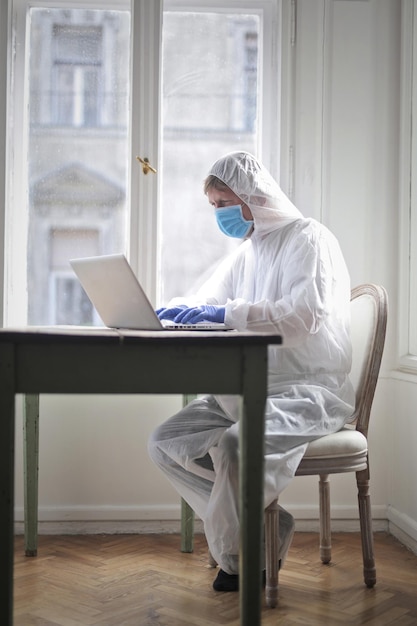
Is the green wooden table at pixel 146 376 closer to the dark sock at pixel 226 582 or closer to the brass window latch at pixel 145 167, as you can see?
the dark sock at pixel 226 582

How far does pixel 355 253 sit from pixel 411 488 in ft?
2.75

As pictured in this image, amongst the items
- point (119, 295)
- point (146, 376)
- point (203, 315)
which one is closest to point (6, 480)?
point (146, 376)

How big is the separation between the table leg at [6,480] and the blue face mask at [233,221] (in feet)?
3.57

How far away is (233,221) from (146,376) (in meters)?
1.02

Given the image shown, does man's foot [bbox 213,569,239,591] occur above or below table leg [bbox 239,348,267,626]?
below

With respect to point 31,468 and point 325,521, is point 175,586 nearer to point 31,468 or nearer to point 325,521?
point 325,521

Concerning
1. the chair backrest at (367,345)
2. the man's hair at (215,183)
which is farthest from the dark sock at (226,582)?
the man's hair at (215,183)

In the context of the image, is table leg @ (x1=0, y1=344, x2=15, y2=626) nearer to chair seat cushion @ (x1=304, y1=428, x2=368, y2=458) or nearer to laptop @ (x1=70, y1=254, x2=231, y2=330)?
laptop @ (x1=70, y1=254, x2=231, y2=330)

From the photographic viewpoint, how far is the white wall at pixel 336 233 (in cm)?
274

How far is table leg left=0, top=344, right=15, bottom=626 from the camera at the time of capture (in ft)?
4.62

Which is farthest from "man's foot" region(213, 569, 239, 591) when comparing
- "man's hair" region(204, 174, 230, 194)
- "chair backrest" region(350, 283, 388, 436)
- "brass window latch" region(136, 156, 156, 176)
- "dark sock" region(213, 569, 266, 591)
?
"brass window latch" region(136, 156, 156, 176)

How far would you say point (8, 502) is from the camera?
4.66ft

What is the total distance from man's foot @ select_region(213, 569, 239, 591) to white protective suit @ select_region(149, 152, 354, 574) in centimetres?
5

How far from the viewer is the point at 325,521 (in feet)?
7.88
